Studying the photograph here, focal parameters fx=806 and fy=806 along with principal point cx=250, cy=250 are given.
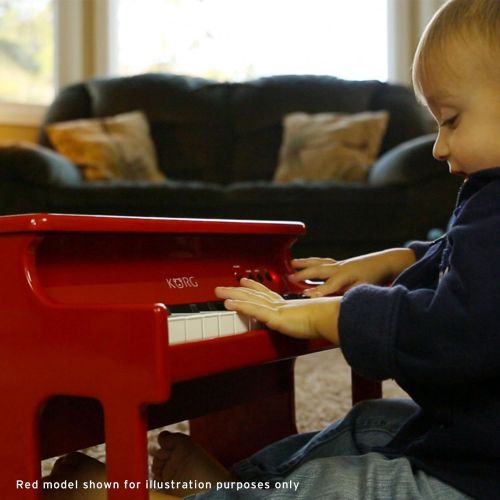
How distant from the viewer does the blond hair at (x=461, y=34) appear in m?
0.87

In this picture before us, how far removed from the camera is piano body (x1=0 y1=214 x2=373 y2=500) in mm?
748

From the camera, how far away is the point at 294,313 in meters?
0.91

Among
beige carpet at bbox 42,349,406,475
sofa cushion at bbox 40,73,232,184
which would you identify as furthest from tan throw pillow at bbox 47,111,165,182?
beige carpet at bbox 42,349,406,475

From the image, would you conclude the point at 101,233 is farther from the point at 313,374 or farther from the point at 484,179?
the point at 313,374

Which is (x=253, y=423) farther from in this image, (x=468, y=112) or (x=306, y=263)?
(x=468, y=112)

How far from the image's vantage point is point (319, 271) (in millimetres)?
1215

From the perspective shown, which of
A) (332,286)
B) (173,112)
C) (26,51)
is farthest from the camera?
(26,51)

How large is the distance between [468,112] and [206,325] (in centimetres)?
37

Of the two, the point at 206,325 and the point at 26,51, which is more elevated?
the point at 26,51

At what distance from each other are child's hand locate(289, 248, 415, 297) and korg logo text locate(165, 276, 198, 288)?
0.22 metres

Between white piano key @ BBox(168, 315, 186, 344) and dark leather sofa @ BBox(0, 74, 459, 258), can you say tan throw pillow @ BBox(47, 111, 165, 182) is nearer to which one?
dark leather sofa @ BBox(0, 74, 459, 258)

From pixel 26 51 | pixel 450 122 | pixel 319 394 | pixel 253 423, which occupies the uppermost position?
pixel 26 51

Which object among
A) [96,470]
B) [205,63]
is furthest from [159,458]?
[205,63]

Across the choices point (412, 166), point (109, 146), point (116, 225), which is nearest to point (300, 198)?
point (412, 166)
